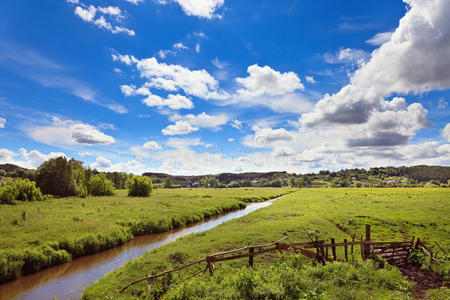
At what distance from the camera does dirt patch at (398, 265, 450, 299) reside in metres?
11.4

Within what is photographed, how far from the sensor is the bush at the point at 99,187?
7500 cm

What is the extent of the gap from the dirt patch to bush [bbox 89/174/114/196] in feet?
265

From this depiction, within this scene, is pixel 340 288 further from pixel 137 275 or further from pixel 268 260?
pixel 137 275

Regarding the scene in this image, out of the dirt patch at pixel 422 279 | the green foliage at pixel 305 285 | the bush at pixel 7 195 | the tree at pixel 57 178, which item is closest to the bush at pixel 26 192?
the bush at pixel 7 195

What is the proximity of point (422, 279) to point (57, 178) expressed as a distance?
78885mm

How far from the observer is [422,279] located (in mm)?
13062

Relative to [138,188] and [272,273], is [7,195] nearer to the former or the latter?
[138,188]

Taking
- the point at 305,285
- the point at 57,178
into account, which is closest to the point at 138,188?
the point at 57,178

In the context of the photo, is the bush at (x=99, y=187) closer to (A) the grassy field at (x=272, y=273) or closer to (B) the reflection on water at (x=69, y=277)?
(B) the reflection on water at (x=69, y=277)

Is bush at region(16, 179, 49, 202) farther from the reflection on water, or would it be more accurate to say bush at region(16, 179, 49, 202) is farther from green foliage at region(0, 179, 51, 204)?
the reflection on water

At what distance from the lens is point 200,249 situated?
2070 centimetres

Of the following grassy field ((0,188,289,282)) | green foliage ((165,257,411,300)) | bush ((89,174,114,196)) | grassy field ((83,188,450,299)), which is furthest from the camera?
bush ((89,174,114,196))

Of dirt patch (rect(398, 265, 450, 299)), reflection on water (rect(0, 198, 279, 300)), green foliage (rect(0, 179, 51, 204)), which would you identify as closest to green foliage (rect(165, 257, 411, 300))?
dirt patch (rect(398, 265, 450, 299))

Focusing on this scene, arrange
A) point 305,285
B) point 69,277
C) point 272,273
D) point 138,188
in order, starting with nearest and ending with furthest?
1. point 305,285
2. point 272,273
3. point 69,277
4. point 138,188
